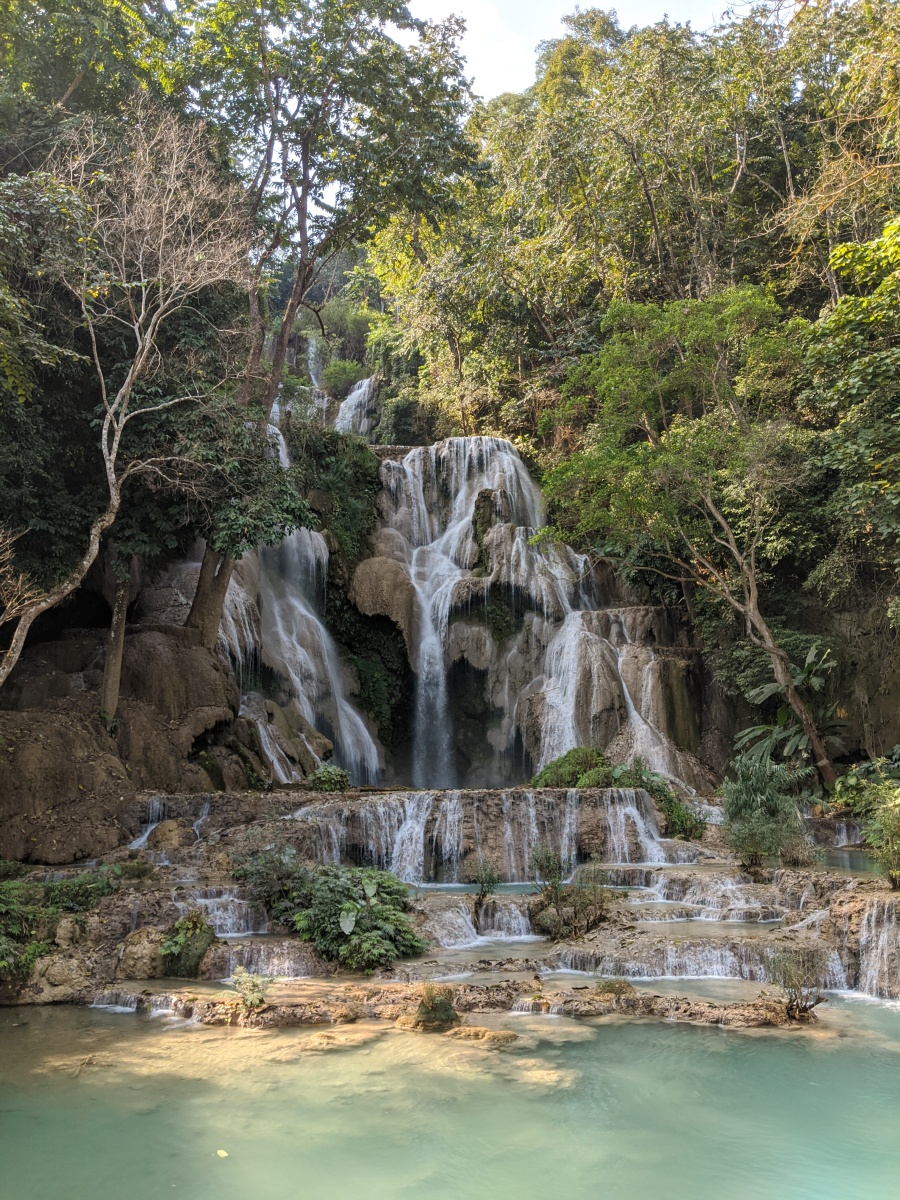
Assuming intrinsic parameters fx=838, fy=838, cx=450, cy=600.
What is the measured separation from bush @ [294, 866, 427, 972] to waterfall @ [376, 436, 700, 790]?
1003 cm

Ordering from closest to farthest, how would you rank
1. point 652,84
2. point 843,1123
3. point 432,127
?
point 843,1123
point 432,127
point 652,84

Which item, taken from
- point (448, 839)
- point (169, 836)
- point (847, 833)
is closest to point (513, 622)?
point (448, 839)

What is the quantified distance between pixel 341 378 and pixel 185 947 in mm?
30101

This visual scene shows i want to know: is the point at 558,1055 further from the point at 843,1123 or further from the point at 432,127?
the point at 432,127

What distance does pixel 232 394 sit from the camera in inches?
654

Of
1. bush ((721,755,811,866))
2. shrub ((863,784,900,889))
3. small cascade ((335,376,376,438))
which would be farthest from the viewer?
small cascade ((335,376,376,438))

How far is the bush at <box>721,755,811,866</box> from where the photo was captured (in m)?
11.2

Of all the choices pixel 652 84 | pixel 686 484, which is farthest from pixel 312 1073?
pixel 652 84

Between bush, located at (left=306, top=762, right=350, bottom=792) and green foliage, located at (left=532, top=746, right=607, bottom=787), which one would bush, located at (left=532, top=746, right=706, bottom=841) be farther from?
bush, located at (left=306, top=762, right=350, bottom=792)

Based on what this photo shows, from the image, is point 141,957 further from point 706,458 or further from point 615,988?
point 706,458

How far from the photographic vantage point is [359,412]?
33.6 m

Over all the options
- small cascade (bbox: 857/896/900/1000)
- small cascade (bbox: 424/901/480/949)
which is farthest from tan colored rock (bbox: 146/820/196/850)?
small cascade (bbox: 857/896/900/1000)

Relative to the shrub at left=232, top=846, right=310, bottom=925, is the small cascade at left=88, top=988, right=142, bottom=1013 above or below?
below

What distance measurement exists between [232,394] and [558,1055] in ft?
45.5
